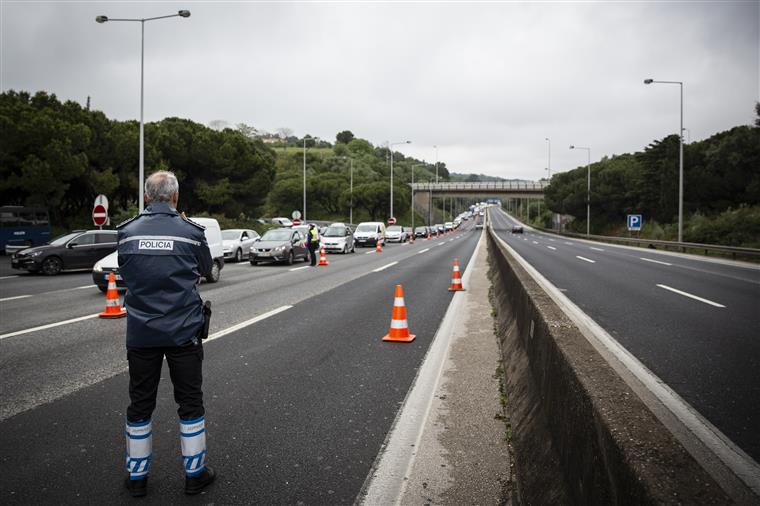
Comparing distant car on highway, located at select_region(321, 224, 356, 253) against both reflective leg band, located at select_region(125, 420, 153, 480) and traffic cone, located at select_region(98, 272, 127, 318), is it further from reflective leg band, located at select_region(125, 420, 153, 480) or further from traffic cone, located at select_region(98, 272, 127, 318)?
reflective leg band, located at select_region(125, 420, 153, 480)

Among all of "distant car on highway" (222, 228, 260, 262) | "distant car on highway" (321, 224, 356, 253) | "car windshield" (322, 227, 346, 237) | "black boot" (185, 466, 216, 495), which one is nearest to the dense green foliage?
Result: "distant car on highway" (321, 224, 356, 253)

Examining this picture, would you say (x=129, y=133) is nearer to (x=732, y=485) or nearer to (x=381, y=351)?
(x=381, y=351)

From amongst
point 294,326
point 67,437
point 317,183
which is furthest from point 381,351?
point 317,183

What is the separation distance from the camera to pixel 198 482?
3.47 meters

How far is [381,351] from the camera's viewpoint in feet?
23.9

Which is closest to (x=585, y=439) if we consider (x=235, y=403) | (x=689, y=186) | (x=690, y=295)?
(x=235, y=403)

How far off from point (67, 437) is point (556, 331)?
3890mm

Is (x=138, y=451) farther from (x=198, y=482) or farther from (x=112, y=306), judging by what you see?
(x=112, y=306)

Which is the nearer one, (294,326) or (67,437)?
(67,437)

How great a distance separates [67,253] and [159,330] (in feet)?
59.4

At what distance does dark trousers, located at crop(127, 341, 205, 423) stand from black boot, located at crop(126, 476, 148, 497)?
36cm

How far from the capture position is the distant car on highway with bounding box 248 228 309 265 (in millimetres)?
22891

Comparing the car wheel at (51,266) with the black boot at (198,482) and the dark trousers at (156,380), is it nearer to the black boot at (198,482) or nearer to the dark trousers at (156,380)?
the dark trousers at (156,380)

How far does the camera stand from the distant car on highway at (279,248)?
22.9 metres
